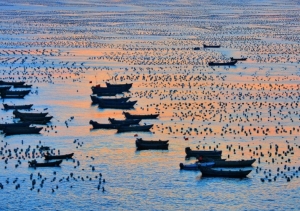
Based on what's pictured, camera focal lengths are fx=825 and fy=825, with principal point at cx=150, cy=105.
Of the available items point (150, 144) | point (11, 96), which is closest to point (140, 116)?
point (150, 144)

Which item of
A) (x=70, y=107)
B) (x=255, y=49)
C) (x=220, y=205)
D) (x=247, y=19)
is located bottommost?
(x=220, y=205)

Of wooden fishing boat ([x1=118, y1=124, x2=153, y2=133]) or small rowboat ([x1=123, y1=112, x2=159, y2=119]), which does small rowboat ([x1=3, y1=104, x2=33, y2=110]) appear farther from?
wooden fishing boat ([x1=118, y1=124, x2=153, y2=133])

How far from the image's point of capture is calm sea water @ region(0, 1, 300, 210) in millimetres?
43562

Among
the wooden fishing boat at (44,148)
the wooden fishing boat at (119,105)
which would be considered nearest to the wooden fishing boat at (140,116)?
the wooden fishing boat at (119,105)

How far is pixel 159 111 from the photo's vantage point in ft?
209

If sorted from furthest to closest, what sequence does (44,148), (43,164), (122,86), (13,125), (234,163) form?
(122,86)
(13,125)
(44,148)
(43,164)
(234,163)

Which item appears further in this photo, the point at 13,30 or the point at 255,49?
the point at 13,30

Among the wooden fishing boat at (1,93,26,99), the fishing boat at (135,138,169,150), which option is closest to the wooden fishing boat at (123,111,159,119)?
the fishing boat at (135,138,169,150)

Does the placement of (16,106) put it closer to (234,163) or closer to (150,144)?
(150,144)

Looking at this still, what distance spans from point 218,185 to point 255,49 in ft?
201

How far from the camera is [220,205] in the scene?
4197 cm

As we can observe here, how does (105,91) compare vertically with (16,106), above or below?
above

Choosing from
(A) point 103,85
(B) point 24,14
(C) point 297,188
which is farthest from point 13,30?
(C) point 297,188

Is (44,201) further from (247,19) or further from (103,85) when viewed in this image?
(247,19)
